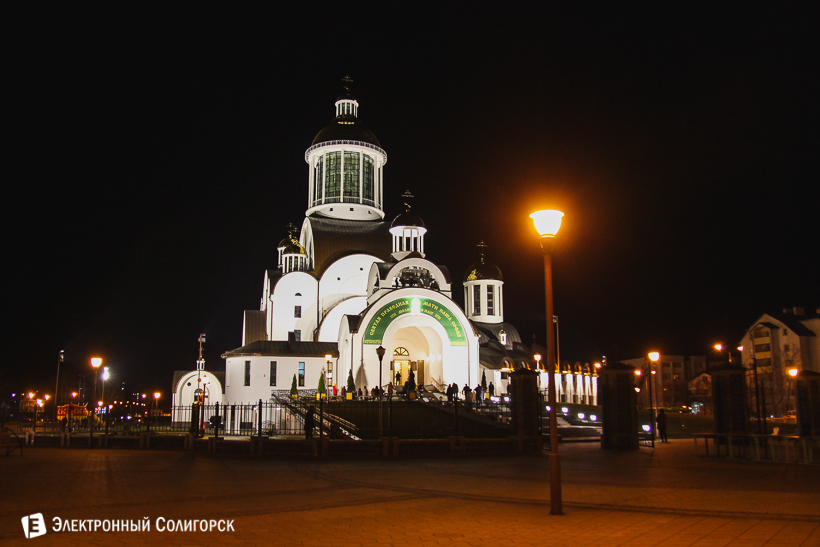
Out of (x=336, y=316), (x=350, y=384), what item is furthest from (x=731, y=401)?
(x=336, y=316)

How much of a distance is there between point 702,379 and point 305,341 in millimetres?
39544

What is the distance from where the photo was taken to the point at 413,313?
118 feet

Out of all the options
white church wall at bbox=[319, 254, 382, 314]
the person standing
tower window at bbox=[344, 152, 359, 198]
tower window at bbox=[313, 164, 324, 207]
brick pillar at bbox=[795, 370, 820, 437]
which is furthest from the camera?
tower window at bbox=[313, 164, 324, 207]

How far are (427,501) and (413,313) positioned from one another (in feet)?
87.1

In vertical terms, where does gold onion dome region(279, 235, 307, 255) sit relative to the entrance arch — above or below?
above

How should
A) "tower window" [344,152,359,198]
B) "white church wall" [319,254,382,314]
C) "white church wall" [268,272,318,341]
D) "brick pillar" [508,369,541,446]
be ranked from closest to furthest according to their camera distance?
"brick pillar" [508,369,541,446]
"white church wall" [319,254,382,314]
"white church wall" [268,272,318,341]
"tower window" [344,152,359,198]

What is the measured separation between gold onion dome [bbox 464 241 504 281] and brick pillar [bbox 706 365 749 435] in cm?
2777

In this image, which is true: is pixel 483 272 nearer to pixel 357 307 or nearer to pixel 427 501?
pixel 357 307

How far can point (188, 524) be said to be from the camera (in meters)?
7.62

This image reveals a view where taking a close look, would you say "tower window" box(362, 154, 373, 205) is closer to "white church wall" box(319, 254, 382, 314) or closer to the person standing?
"white church wall" box(319, 254, 382, 314)

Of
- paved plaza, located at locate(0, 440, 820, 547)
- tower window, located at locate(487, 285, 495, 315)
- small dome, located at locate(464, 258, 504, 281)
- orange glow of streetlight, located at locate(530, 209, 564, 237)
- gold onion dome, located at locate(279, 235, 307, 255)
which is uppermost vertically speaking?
gold onion dome, located at locate(279, 235, 307, 255)

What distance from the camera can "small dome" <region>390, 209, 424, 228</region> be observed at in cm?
4162

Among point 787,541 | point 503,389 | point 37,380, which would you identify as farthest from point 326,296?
point 787,541

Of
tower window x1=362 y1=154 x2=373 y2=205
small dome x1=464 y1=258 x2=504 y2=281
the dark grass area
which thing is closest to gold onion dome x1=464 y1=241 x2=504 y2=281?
small dome x1=464 y1=258 x2=504 y2=281
